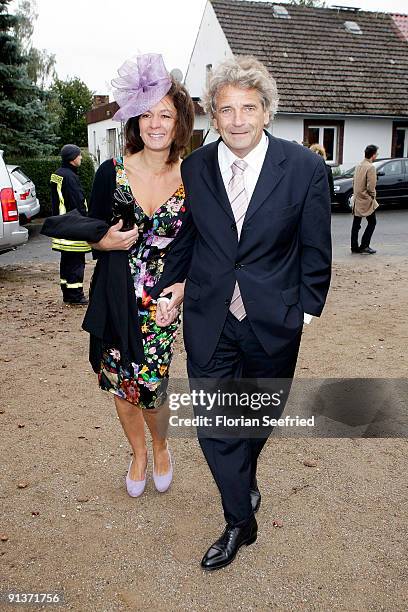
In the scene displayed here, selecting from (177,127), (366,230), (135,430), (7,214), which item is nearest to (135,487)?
(135,430)

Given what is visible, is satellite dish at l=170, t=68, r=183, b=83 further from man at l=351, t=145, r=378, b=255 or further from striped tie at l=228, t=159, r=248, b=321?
man at l=351, t=145, r=378, b=255

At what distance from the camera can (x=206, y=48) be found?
2583cm

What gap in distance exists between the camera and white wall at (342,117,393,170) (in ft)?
78.7

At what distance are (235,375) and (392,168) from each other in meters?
17.4

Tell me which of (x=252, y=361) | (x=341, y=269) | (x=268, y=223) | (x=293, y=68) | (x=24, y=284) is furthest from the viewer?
(x=293, y=68)

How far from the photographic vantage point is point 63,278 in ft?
25.8

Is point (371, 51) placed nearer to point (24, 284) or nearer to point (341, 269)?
point (341, 269)

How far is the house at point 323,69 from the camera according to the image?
23047mm

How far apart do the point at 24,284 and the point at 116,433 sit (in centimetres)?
568

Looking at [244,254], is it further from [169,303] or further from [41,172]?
[41,172]

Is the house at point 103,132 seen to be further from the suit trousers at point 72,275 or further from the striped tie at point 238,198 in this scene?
the striped tie at point 238,198

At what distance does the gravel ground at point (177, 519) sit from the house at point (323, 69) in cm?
1966

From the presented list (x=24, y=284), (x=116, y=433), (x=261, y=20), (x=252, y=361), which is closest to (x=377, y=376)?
(x=116, y=433)

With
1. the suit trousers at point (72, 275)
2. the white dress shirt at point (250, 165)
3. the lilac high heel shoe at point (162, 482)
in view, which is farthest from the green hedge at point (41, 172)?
the white dress shirt at point (250, 165)
